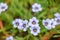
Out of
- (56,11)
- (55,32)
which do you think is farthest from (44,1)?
(55,32)

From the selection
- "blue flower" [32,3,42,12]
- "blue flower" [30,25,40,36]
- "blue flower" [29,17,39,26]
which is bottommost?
"blue flower" [30,25,40,36]

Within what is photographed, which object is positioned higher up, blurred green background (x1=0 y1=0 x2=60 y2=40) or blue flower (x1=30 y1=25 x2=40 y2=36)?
blurred green background (x1=0 y1=0 x2=60 y2=40)

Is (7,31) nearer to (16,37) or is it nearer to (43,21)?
(16,37)

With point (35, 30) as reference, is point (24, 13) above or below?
above

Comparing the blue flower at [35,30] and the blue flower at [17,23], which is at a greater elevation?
the blue flower at [17,23]

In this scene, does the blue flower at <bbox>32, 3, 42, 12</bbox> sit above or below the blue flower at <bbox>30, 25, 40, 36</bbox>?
above

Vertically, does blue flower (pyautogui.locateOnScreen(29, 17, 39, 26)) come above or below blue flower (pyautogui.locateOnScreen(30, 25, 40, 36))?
above

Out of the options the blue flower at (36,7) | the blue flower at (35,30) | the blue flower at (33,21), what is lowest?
the blue flower at (35,30)

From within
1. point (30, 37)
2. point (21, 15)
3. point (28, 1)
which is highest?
point (28, 1)

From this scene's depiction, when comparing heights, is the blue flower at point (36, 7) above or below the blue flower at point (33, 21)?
above

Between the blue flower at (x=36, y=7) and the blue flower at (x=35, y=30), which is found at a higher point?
the blue flower at (x=36, y=7)

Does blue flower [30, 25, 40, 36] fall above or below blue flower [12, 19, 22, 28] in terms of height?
below
